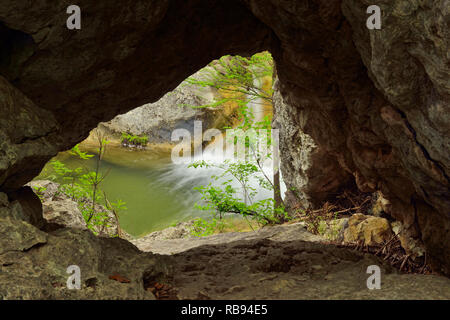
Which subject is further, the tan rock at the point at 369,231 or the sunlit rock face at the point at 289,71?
the tan rock at the point at 369,231

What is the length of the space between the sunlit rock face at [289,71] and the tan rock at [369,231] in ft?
3.21

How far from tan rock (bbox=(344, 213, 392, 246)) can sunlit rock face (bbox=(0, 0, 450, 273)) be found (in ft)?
3.21

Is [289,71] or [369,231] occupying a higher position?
[289,71]

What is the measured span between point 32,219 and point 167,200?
471 inches

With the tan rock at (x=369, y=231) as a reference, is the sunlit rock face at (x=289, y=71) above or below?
above

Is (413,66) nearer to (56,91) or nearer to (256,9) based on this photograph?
(256,9)

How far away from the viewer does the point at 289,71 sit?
494cm

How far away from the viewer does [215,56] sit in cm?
507

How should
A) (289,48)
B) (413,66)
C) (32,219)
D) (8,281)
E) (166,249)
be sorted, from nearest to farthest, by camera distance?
(8,281)
(413,66)
(32,219)
(289,48)
(166,249)

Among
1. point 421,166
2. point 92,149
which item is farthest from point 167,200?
point 421,166

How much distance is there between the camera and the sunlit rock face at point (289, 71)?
2.58 m

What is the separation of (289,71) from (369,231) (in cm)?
347

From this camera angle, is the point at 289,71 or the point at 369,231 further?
the point at 369,231

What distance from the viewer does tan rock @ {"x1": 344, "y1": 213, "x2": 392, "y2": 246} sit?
5.70 m
